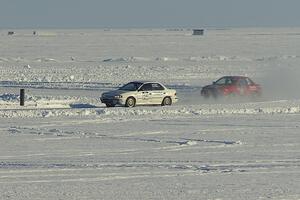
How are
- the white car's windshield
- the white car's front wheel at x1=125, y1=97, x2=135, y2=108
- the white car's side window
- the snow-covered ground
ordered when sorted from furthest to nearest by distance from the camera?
1. the white car's side window
2. the white car's windshield
3. the white car's front wheel at x1=125, y1=97, x2=135, y2=108
4. the snow-covered ground

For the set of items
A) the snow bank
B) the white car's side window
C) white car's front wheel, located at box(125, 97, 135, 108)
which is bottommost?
the snow bank

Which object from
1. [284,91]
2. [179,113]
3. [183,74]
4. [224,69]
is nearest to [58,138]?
[179,113]

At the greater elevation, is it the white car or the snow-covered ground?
the white car

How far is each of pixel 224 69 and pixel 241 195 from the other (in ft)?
190

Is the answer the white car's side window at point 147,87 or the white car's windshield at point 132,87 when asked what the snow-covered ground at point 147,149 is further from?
the white car's side window at point 147,87

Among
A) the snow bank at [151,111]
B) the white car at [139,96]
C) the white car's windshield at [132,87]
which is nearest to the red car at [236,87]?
the white car at [139,96]

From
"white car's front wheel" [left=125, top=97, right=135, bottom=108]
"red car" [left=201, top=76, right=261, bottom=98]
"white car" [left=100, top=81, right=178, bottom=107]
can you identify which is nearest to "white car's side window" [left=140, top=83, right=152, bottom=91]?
"white car" [left=100, top=81, right=178, bottom=107]

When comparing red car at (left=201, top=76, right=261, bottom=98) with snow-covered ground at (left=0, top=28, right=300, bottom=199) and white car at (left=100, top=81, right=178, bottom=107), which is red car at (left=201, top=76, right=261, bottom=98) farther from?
white car at (left=100, top=81, right=178, bottom=107)

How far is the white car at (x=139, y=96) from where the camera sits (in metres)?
38.0

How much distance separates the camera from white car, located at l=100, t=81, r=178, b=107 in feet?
125

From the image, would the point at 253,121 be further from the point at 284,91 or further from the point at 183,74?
the point at 183,74

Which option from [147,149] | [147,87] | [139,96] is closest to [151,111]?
[139,96]

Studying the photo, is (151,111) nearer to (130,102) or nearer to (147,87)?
(130,102)

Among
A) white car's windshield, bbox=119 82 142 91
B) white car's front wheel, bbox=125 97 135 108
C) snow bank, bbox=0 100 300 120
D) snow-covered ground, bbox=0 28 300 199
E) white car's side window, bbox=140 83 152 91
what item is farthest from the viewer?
white car's side window, bbox=140 83 152 91
